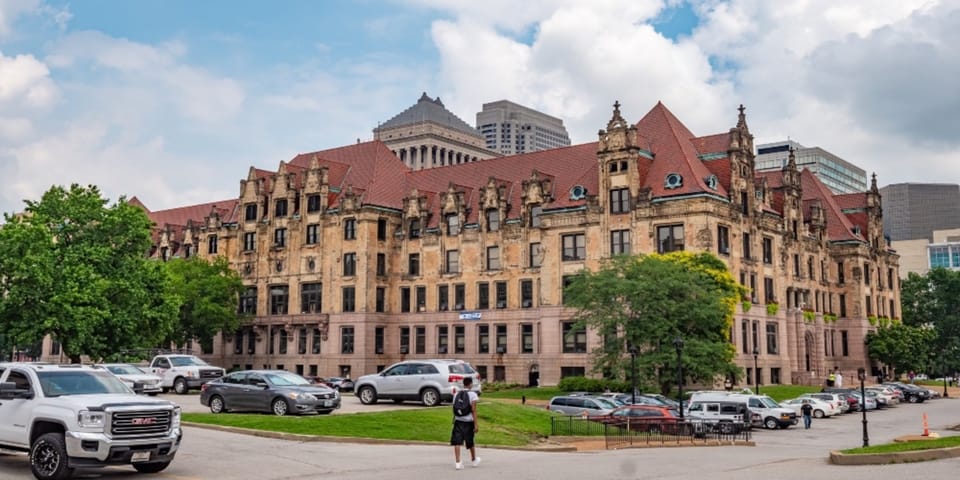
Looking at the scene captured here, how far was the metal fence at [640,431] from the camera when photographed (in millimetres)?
31234

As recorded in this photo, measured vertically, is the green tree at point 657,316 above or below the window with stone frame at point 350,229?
below

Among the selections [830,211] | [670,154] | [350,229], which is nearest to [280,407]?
[670,154]

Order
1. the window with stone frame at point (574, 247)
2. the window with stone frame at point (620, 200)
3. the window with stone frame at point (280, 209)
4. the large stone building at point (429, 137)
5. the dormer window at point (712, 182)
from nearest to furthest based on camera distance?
1. the dormer window at point (712, 182)
2. the window with stone frame at point (620, 200)
3. the window with stone frame at point (574, 247)
4. the window with stone frame at point (280, 209)
5. the large stone building at point (429, 137)

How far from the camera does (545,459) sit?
23750 millimetres

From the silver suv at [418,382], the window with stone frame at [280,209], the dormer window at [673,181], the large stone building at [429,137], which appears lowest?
the silver suv at [418,382]

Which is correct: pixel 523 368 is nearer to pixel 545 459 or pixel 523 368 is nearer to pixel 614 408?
pixel 614 408

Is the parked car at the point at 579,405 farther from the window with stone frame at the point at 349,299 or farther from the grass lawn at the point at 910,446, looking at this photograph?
the window with stone frame at the point at 349,299

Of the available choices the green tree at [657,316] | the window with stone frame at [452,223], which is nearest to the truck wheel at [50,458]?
the green tree at [657,316]

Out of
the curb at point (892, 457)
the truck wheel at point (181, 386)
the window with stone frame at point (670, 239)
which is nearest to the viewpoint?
the curb at point (892, 457)

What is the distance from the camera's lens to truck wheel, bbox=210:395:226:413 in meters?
34.8

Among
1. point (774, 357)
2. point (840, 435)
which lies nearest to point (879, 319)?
point (774, 357)

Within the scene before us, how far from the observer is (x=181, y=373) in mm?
49156

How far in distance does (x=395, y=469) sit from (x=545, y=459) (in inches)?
192

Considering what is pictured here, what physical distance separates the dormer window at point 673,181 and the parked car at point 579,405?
24.2 metres
